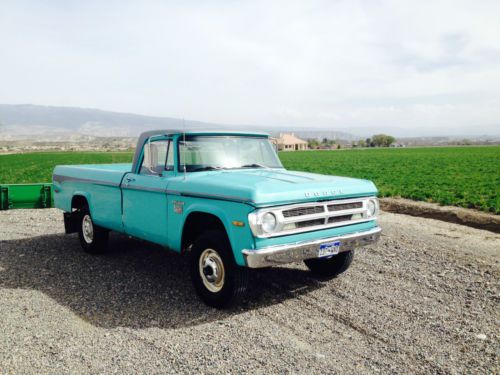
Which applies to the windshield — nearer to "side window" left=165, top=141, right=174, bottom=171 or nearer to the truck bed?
"side window" left=165, top=141, right=174, bottom=171

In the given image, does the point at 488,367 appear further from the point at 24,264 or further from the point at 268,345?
the point at 24,264

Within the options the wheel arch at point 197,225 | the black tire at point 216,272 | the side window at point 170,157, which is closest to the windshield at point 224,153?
the side window at point 170,157

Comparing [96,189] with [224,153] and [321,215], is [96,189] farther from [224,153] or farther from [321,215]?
[321,215]

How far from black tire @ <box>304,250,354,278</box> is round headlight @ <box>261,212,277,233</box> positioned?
182 cm

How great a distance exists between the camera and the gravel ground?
367cm

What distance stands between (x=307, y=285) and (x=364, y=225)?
117 cm

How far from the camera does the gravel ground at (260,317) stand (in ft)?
12.0

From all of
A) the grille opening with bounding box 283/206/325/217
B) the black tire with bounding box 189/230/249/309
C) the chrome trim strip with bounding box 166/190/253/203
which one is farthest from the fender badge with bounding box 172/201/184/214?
the grille opening with bounding box 283/206/325/217

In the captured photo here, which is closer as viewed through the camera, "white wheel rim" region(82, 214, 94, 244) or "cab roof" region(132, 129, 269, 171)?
"cab roof" region(132, 129, 269, 171)

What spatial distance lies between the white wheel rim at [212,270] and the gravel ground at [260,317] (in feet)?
0.99

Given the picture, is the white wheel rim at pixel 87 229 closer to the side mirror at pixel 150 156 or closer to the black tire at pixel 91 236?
the black tire at pixel 91 236

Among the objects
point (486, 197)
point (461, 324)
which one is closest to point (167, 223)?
point (461, 324)

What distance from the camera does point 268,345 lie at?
3.95 m

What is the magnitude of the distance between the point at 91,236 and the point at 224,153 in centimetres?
329
